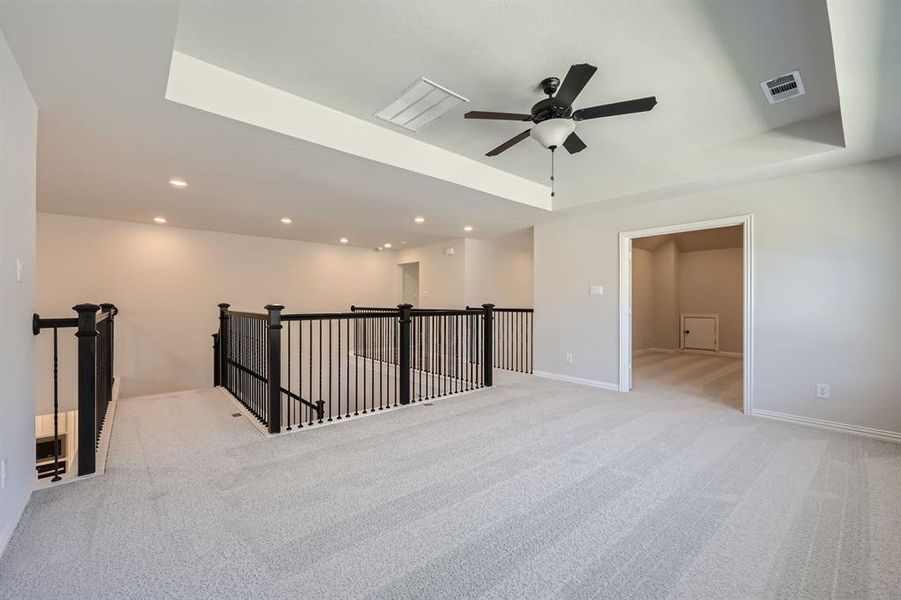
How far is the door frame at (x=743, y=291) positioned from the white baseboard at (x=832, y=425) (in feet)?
0.48

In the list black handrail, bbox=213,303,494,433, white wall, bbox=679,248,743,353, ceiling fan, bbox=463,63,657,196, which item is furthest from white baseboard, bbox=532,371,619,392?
white wall, bbox=679,248,743,353

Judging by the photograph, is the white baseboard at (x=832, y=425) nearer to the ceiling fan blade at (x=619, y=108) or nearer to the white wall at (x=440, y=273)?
the ceiling fan blade at (x=619, y=108)

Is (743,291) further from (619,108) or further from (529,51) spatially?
(529,51)

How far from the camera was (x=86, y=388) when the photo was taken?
7.63 feet

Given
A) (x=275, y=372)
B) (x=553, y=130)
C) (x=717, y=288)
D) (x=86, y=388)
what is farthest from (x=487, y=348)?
(x=717, y=288)

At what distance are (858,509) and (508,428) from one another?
211 centimetres

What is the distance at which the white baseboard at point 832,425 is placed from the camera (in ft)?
10.0

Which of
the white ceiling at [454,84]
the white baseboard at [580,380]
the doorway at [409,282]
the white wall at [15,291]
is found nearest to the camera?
the white wall at [15,291]

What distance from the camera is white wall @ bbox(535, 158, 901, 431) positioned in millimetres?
3074

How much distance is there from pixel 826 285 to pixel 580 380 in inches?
105

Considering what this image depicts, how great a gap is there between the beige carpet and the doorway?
517cm

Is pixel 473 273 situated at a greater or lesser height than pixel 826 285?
greater

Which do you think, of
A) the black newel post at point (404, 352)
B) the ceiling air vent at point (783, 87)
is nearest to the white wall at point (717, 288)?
the ceiling air vent at point (783, 87)

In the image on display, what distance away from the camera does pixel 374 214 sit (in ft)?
16.9
